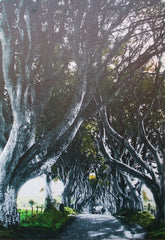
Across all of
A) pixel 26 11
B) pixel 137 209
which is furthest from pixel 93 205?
pixel 26 11

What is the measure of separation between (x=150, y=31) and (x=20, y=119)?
6.52 meters

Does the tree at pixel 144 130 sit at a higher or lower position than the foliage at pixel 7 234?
higher

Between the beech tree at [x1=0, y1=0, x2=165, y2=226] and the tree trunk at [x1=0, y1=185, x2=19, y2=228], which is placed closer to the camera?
the tree trunk at [x1=0, y1=185, x2=19, y2=228]

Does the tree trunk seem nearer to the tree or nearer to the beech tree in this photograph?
the beech tree

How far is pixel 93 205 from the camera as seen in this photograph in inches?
947

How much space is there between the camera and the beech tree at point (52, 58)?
739cm

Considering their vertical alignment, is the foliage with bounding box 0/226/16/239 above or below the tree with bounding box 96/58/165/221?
below

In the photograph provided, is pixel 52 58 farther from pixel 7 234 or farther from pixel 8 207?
pixel 7 234

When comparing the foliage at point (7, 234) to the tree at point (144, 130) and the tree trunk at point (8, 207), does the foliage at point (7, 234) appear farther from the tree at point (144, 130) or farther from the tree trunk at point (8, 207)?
the tree at point (144, 130)

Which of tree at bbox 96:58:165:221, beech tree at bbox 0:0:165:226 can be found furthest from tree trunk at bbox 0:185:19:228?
tree at bbox 96:58:165:221

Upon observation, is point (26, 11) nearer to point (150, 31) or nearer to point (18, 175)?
point (150, 31)

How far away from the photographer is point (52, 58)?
934 centimetres

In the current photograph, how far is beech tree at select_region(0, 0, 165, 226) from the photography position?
7391mm

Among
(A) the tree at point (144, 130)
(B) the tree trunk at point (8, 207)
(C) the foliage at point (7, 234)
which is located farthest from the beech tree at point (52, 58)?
(A) the tree at point (144, 130)
